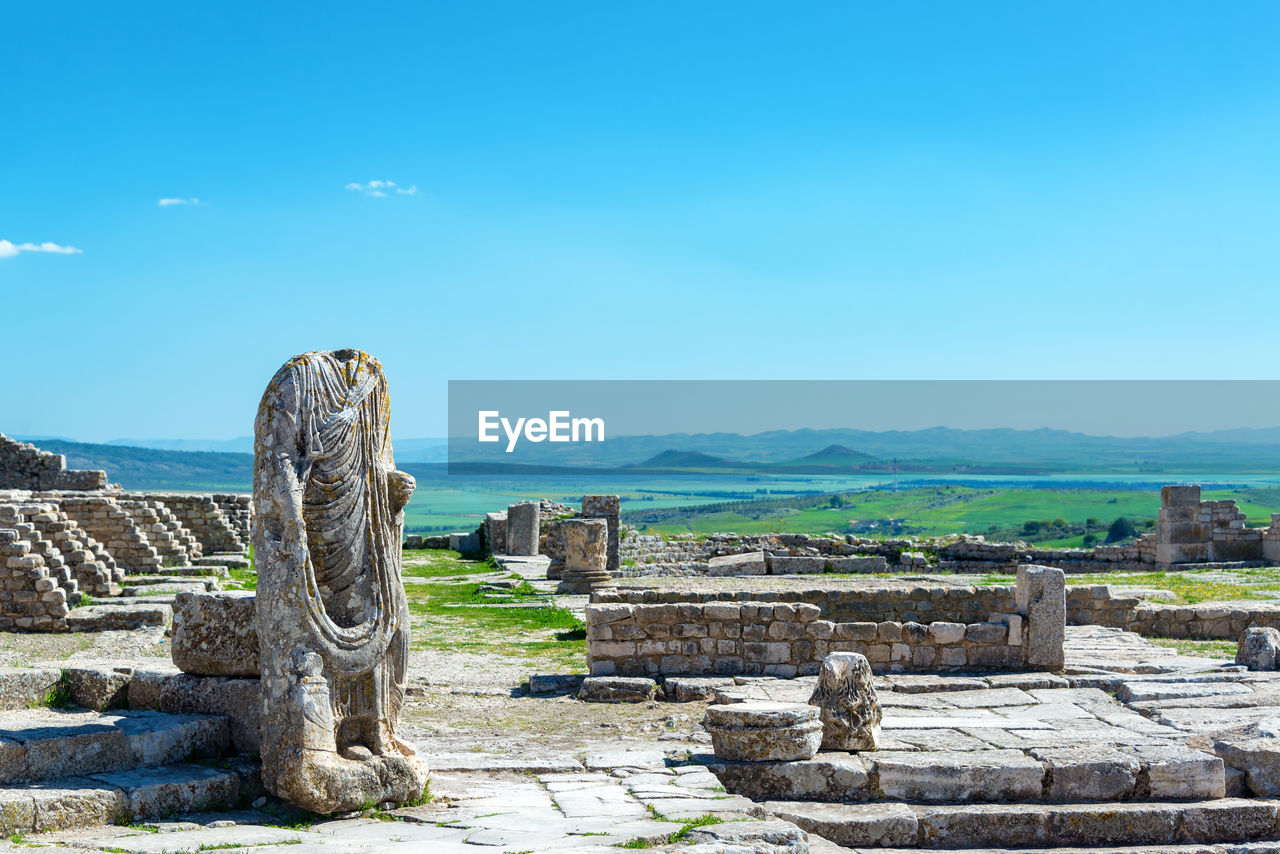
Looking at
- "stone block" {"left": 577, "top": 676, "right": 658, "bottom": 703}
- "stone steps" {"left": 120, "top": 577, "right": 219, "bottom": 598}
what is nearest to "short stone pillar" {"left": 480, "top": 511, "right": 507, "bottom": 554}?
"stone steps" {"left": 120, "top": 577, "right": 219, "bottom": 598}

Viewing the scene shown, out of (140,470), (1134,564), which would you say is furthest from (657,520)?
(140,470)

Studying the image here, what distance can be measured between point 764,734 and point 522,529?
Answer: 21456 millimetres

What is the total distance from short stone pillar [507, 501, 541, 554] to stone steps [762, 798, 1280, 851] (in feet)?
70.9

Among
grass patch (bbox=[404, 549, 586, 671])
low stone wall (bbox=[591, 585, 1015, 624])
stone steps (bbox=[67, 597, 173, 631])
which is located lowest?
grass patch (bbox=[404, 549, 586, 671])

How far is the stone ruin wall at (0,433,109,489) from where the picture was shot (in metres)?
29.1

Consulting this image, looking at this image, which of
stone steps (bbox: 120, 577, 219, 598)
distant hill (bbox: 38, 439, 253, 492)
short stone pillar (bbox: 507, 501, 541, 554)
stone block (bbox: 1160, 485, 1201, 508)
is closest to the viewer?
stone steps (bbox: 120, 577, 219, 598)

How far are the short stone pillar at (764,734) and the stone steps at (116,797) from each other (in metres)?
3.38

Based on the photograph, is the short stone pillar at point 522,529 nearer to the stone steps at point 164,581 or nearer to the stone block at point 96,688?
the stone steps at point 164,581

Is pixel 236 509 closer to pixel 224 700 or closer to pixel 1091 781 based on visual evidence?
pixel 224 700

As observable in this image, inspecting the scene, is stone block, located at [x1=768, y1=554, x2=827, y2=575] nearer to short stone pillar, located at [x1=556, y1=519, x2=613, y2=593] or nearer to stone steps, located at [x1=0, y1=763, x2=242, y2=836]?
short stone pillar, located at [x1=556, y1=519, x2=613, y2=593]

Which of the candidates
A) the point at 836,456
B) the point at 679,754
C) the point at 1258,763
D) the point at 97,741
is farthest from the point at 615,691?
the point at 836,456

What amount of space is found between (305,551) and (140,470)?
10302 centimetres

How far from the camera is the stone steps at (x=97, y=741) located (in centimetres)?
563

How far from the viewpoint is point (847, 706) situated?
8.51 meters
